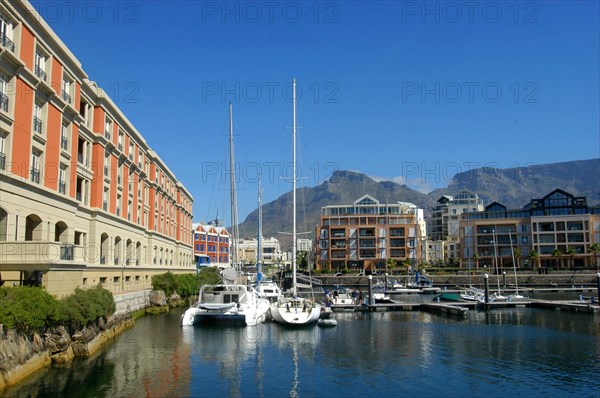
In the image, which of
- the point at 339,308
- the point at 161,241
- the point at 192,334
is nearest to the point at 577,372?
the point at 192,334

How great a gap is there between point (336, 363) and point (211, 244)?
401 ft

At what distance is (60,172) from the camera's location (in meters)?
34.8

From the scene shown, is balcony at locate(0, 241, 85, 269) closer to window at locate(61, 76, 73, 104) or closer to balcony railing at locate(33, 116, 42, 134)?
balcony railing at locate(33, 116, 42, 134)

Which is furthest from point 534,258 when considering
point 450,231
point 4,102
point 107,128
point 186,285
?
point 4,102

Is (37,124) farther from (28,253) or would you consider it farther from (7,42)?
(28,253)

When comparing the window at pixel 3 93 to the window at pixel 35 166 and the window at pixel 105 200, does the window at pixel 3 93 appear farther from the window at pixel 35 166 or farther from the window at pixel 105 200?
the window at pixel 105 200

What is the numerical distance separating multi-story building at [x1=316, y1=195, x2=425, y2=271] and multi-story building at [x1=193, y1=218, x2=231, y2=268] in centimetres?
2749

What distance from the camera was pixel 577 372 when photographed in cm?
2684

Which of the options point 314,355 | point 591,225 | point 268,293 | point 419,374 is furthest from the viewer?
point 591,225

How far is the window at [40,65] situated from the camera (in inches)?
1208

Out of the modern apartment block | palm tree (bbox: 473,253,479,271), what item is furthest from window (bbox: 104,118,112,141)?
palm tree (bbox: 473,253,479,271)

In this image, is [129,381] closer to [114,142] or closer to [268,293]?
[114,142]

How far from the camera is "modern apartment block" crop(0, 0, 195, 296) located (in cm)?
2675

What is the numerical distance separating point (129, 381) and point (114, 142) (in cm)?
2946
